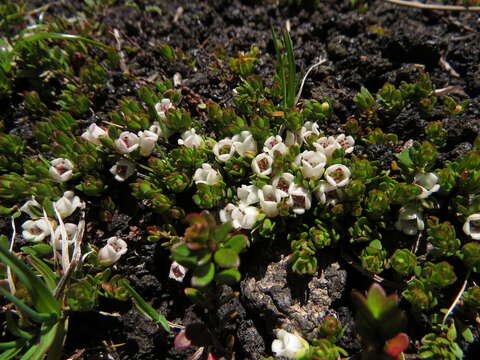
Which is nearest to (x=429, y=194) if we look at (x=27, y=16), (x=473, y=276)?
(x=473, y=276)

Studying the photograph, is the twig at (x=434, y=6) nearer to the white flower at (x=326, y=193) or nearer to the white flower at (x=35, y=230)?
the white flower at (x=326, y=193)

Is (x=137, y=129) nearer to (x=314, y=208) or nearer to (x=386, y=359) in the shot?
(x=314, y=208)

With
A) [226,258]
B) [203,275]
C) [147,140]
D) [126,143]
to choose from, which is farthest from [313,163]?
[126,143]

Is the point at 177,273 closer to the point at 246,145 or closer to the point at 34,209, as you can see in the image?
the point at 246,145

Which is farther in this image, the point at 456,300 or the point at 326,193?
the point at 326,193

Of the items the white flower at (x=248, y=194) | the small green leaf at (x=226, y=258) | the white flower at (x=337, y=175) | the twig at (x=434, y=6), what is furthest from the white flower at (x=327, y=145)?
the twig at (x=434, y=6)
